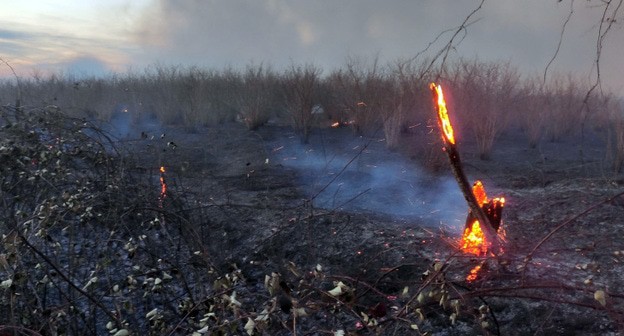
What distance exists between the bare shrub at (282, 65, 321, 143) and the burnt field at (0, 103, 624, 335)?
151cm

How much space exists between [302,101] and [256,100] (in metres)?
1.95

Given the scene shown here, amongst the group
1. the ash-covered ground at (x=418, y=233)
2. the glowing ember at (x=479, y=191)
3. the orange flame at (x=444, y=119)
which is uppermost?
the orange flame at (x=444, y=119)

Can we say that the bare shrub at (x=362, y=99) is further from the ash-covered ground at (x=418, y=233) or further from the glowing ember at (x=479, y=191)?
the glowing ember at (x=479, y=191)

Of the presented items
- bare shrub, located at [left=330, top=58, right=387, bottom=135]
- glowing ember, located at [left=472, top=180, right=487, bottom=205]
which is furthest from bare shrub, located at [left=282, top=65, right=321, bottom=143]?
glowing ember, located at [left=472, top=180, right=487, bottom=205]

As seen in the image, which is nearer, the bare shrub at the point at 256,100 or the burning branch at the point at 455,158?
the burning branch at the point at 455,158

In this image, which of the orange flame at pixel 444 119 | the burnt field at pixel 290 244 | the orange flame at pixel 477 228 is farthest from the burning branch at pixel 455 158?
the orange flame at pixel 477 228

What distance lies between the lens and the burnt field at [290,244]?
2.48 meters

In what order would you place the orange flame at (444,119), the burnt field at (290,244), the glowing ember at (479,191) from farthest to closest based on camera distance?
the glowing ember at (479,191)
the orange flame at (444,119)
the burnt field at (290,244)

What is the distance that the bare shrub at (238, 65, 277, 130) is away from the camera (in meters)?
13.4

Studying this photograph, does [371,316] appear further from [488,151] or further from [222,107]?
[222,107]

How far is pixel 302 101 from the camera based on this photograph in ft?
39.1

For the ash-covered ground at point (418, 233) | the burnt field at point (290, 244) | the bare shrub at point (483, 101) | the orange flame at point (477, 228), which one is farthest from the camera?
the bare shrub at point (483, 101)

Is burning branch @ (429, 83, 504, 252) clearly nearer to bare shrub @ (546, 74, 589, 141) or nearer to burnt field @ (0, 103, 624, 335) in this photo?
burnt field @ (0, 103, 624, 335)

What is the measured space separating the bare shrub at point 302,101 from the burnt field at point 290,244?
151 centimetres
